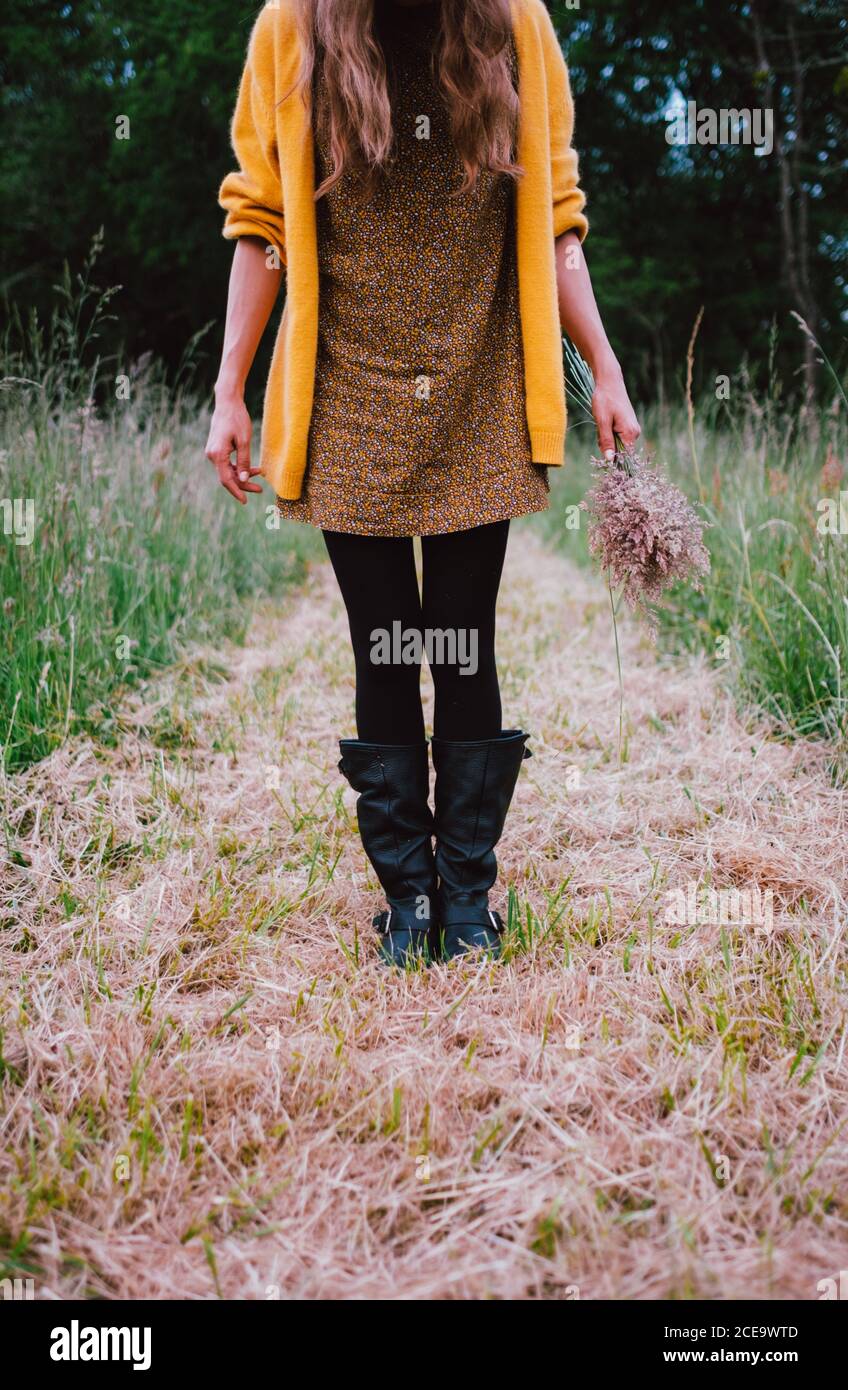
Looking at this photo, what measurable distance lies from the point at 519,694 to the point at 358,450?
1436 millimetres

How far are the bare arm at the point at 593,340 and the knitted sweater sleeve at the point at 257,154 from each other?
1.40ft

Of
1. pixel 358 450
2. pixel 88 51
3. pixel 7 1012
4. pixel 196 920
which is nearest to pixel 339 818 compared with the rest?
pixel 196 920

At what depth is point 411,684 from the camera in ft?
4.34

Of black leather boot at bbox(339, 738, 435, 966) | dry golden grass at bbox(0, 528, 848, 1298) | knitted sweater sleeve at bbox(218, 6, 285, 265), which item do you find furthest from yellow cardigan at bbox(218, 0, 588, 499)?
dry golden grass at bbox(0, 528, 848, 1298)

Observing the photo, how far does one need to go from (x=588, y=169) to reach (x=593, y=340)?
1302 cm

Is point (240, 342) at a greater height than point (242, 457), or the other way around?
point (240, 342)

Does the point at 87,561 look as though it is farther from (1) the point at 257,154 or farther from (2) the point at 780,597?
(2) the point at 780,597

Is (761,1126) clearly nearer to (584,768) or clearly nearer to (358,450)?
(358,450)

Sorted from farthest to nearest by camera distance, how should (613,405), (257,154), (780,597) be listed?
(780,597) < (613,405) < (257,154)

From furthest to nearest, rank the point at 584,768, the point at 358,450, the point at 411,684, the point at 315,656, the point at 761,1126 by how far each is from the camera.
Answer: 1. the point at 315,656
2. the point at 584,768
3. the point at 411,684
4. the point at 358,450
5. the point at 761,1126

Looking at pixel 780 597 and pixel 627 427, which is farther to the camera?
pixel 780 597

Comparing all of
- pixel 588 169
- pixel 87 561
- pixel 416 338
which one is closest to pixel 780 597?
pixel 416 338

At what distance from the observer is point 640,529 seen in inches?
50.5
